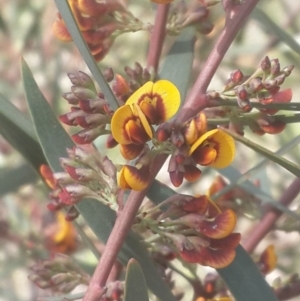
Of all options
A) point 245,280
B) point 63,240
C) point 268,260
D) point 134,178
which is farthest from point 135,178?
point 63,240

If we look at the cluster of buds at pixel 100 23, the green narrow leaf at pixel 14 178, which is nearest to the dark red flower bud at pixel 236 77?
the cluster of buds at pixel 100 23

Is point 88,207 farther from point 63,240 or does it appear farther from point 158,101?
point 63,240

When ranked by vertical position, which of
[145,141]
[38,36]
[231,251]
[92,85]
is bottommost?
[231,251]

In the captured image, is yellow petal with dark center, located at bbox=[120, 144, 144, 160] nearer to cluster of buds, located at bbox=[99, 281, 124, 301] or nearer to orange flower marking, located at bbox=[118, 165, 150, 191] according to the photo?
orange flower marking, located at bbox=[118, 165, 150, 191]

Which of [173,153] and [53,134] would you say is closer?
[173,153]

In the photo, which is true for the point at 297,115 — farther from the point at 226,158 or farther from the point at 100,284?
the point at 100,284

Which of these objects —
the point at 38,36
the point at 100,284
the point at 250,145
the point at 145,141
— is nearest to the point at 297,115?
the point at 250,145
